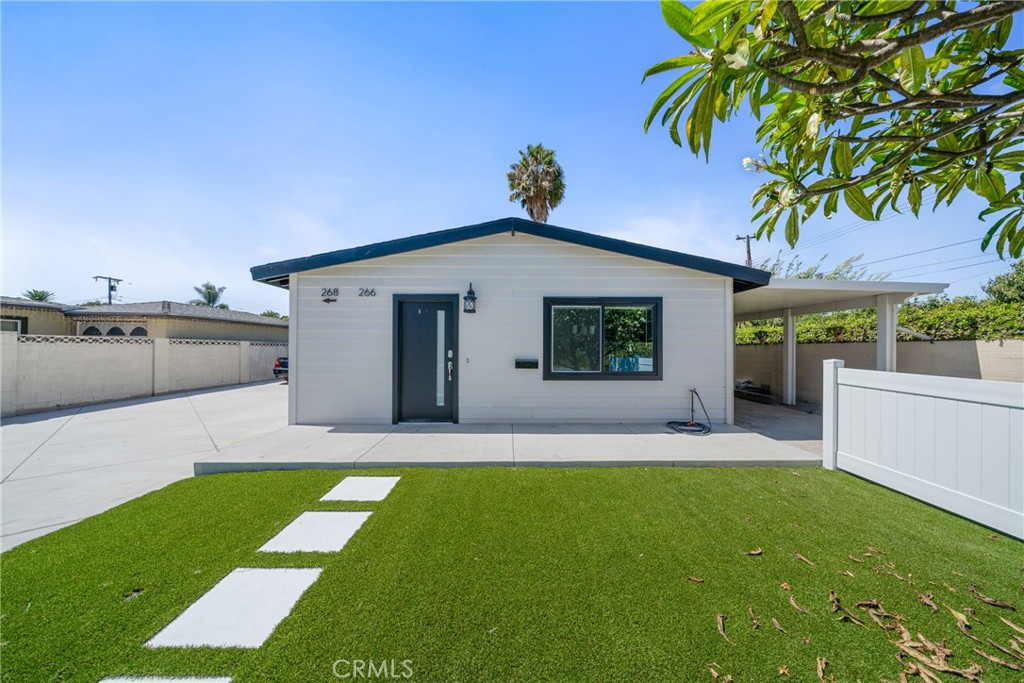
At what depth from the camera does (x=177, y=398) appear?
388 inches

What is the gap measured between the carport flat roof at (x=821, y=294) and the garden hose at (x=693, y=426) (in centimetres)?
215

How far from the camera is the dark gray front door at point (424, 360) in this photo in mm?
5926

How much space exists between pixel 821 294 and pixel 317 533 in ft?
27.1

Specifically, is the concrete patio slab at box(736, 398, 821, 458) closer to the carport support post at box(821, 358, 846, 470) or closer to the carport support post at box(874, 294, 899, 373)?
the carport support post at box(821, 358, 846, 470)

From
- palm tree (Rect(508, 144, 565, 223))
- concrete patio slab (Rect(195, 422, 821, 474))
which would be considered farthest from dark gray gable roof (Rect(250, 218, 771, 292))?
palm tree (Rect(508, 144, 565, 223))

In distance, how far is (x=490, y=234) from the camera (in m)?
5.77

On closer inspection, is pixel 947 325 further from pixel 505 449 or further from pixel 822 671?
pixel 822 671

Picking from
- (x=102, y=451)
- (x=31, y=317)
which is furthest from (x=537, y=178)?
(x=31, y=317)

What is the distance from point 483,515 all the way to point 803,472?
11.3 feet

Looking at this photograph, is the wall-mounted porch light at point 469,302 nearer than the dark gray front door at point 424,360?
Yes

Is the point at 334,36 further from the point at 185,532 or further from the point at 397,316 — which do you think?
the point at 185,532

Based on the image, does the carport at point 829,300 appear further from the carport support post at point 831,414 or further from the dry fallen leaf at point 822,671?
the dry fallen leaf at point 822,671

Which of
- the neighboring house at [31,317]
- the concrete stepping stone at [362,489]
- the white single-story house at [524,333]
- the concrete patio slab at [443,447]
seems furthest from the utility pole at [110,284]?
the concrete stepping stone at [362,489]

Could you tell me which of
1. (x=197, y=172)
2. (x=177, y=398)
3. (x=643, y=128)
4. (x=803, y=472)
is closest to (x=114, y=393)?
(x=177, y=398)
